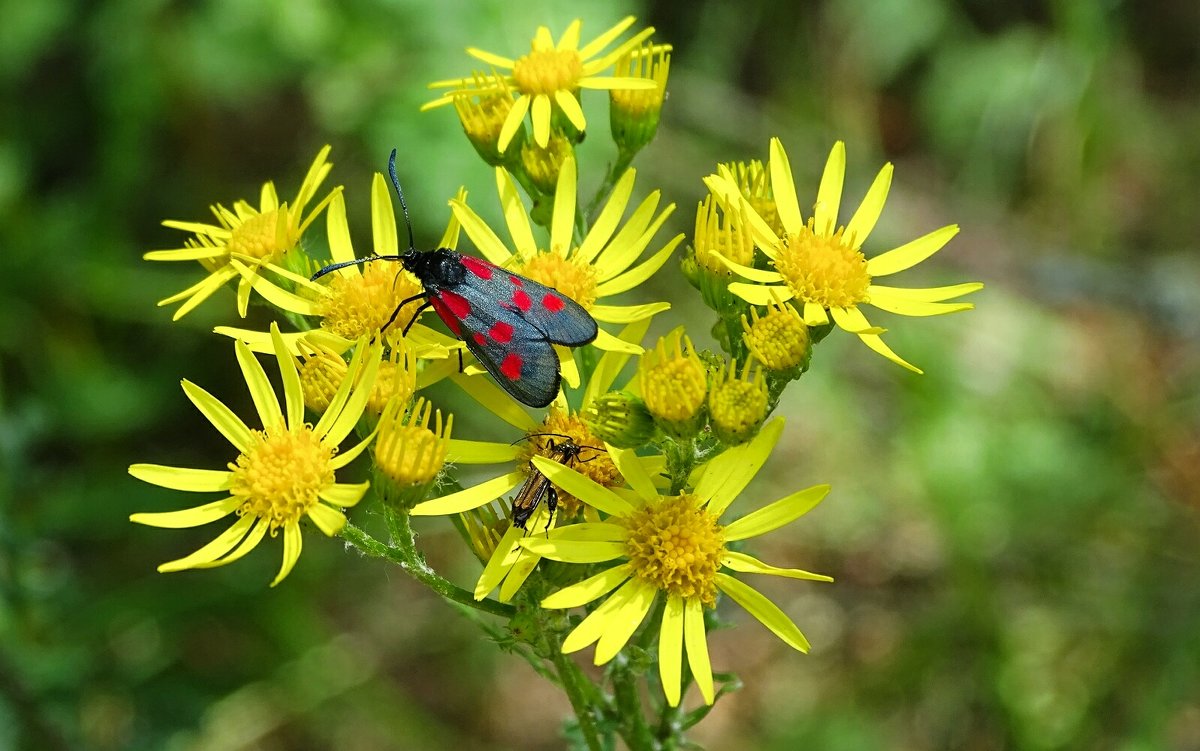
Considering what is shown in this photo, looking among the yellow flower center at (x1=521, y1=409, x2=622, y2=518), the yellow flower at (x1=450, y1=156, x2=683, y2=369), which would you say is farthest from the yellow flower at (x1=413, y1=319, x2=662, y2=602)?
the yellow flower at (x1=450, y1=156, x2=683, y2=369)

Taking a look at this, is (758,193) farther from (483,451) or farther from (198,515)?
(198,515)

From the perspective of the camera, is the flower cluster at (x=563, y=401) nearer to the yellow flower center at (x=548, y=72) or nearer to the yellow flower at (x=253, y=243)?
the yellow flower at (x=253, y=243)

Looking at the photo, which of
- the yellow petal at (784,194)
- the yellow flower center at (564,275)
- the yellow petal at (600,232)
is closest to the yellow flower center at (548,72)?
the yellow petal at (600,232)

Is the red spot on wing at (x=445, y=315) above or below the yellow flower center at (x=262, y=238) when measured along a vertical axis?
below

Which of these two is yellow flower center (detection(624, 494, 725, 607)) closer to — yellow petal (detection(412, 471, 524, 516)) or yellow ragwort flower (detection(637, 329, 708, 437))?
yellow ragwort flower (detection(637, 329, 708, 437))

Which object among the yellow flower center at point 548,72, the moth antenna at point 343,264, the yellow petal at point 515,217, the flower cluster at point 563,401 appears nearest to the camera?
the flower cluster at point 563,401

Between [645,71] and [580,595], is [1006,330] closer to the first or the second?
[645,71]

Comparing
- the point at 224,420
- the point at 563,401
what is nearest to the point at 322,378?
the point at 224,420
